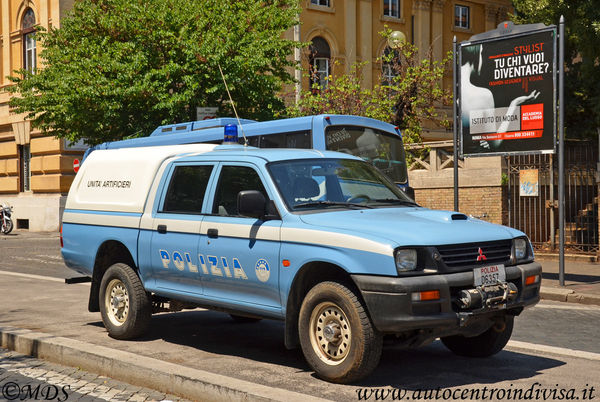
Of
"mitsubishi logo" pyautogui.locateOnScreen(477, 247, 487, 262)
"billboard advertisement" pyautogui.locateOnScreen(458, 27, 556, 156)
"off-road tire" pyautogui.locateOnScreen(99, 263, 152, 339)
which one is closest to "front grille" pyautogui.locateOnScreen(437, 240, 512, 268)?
"mitsubishi logo" pyautogui.locateOnScreen(477, 247, 487, 262)

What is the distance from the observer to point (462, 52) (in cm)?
1566

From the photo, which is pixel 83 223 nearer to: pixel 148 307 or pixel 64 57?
pixel 148 307

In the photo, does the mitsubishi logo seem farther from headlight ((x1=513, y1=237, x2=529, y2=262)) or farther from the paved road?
the paved road

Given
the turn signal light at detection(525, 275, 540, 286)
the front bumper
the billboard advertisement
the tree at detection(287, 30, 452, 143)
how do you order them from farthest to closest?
the tree at detection(287, 30, 452, 143), the billboard advertisement, the turn signal light at detection(525, 275, 540, 286), the front bumper

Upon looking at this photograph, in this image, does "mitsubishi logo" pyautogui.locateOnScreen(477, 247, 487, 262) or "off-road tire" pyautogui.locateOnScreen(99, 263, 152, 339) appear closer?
"mitsubishi logo" pyautogui.locateOnScreen(477, 247, 487, 262)

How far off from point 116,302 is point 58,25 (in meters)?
25.1

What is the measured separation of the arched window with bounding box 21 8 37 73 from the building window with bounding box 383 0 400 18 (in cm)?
1619

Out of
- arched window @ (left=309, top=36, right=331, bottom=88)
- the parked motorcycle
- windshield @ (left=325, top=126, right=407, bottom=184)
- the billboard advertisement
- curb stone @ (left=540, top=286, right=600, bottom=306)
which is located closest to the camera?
curb stone @ (left=540, top=286, right=600, bottom=306)

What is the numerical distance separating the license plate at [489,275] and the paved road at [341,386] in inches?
32.5

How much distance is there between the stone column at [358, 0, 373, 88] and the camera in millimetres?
37531

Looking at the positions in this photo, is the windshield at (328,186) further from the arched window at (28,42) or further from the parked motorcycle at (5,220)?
the arched window at (28,42)

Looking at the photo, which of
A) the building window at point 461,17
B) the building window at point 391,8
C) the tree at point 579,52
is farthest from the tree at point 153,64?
the building window at point 461,17

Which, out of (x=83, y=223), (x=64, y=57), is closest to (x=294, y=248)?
(x=83, y=223)

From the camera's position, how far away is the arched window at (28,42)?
111ft
